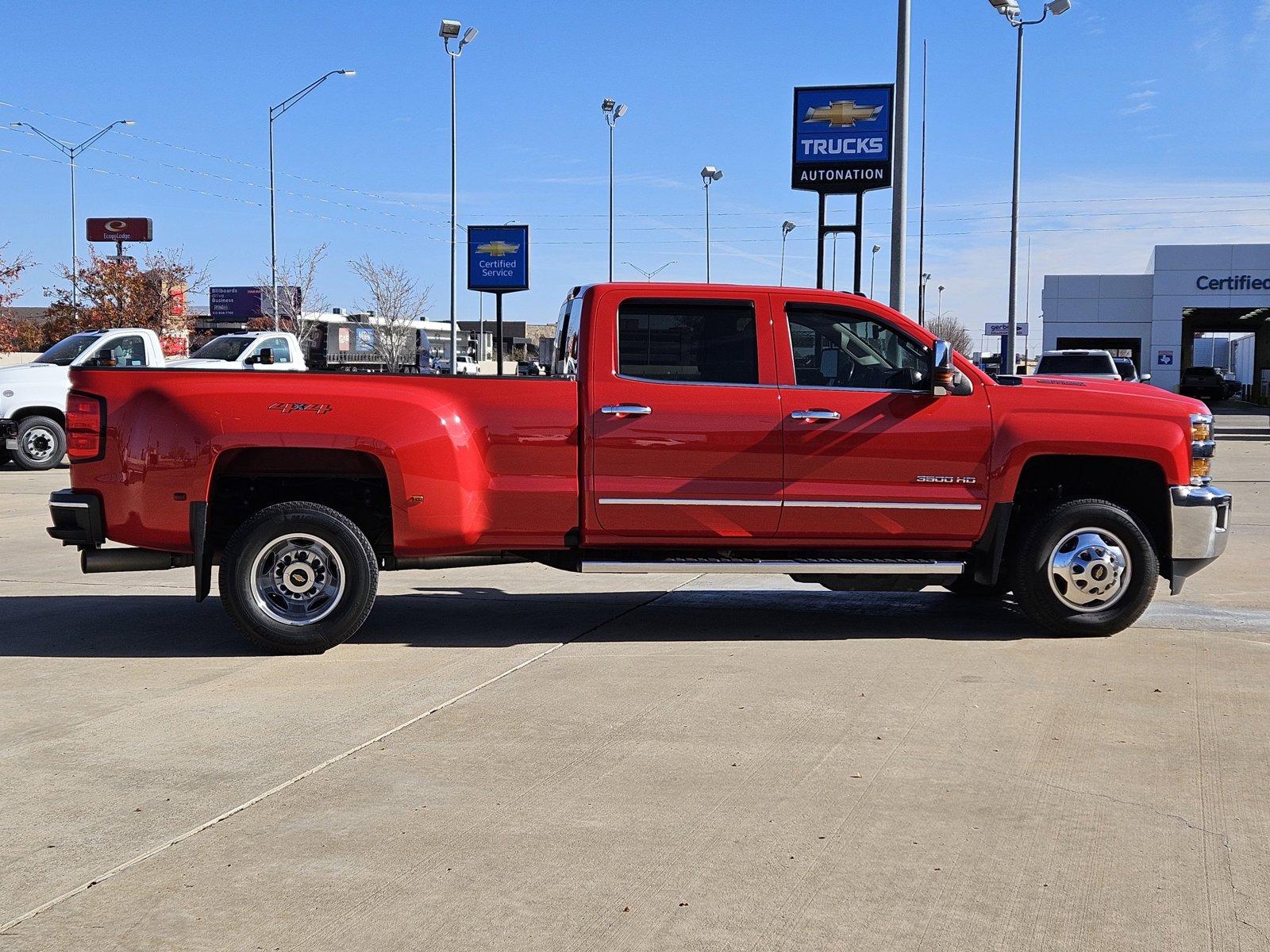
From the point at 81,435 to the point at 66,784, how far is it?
8.92 feet

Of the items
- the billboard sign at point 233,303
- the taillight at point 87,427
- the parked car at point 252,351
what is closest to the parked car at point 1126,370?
the parked car at point 252,351

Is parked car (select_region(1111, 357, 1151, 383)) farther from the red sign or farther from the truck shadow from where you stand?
the red sign

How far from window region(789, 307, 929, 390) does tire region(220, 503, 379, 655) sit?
107 inches

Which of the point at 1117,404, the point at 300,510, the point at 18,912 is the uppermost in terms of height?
the point at 1117,404

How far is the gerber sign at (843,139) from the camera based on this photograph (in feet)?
73.1

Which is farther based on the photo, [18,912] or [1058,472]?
[1058,472]

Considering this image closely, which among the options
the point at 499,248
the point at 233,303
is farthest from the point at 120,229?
the point at 499,248

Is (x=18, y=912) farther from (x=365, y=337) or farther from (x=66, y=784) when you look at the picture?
(x=365, y=337)

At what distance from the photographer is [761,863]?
4383 mm

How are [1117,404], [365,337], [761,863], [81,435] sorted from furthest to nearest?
1. [365,337]
2. [1117,404]
3. [81,435]
4. [761,863]

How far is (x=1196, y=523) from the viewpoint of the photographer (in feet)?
26.2

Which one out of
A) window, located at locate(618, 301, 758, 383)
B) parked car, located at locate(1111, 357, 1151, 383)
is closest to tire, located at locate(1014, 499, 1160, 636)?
window, located at locate(618, 301, 758, 383)

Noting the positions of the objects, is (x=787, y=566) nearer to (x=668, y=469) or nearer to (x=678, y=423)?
(x=668, y=469)

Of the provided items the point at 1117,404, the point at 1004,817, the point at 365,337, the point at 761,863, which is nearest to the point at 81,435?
the point at 761,863
